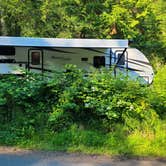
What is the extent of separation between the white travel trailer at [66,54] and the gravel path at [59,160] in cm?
1161

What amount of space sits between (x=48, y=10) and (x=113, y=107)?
18834mm

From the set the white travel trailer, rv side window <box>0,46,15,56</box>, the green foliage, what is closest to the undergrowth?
the green foliage

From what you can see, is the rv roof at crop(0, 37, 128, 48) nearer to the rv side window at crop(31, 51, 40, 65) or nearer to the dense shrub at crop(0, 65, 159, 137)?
the rv side window at crop(31, 51, 40, 65)

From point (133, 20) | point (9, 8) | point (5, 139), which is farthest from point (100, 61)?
point (5, 139)

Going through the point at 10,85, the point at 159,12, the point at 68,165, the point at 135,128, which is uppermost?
the point at 159,12

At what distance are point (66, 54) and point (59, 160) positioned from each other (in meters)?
13.3

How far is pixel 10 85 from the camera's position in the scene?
29.3 feet

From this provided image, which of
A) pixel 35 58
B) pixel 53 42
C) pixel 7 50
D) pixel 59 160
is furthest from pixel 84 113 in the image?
pixel 7 50

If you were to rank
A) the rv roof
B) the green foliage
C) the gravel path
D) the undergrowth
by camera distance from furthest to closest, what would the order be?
the rv roof → the green foliage → the undergrowth → the gravel path

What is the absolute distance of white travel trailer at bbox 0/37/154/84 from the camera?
1880 centimetres

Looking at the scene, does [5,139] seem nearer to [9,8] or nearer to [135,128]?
[135,128]

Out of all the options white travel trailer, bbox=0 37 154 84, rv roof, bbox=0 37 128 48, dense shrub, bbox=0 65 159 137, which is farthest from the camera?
white travel trailer, bbox=0 37 154 84

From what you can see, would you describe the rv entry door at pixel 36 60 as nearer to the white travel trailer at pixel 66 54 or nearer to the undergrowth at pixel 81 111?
the white travel trailer at pixel 66 54

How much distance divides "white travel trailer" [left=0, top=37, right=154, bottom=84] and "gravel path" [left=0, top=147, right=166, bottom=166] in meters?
11.6
